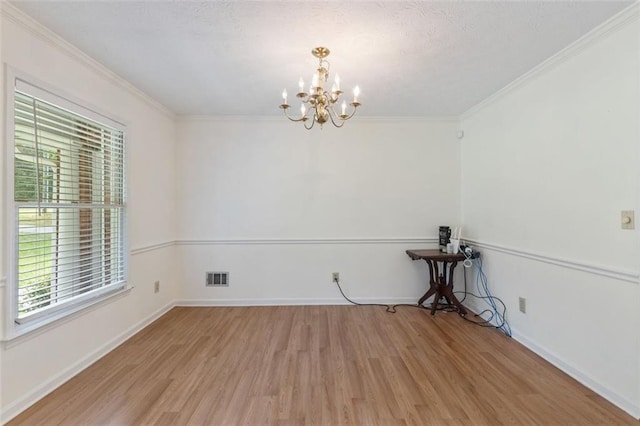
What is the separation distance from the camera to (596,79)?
1912 millimetres

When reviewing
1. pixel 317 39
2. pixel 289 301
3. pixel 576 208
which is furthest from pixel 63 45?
pixel 576 208

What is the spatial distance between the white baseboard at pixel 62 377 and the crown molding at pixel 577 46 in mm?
4349

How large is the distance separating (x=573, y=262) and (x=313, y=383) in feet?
6.91

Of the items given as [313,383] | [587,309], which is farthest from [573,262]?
[313,383]

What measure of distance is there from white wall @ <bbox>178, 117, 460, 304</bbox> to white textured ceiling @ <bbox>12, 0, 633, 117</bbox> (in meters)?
0.84

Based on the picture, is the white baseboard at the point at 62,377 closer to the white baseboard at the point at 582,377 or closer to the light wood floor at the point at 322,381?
the light wood floor at the point at 322,381

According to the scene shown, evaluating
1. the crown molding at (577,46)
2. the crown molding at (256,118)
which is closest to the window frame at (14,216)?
the crown molding at (256,118)

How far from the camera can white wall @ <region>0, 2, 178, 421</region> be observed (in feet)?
5.58

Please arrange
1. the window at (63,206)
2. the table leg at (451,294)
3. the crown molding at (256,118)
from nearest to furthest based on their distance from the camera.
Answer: the window at (63,206) → the table leg at (451,294) → the crown molding at (256,118)

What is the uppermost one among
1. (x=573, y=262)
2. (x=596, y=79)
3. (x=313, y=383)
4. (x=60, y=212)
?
(x=596, y=79)

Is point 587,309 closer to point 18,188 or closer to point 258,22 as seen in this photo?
point 258,22

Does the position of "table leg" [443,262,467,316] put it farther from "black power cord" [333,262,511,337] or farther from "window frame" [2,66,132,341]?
"window frame" [2,66,132,341]

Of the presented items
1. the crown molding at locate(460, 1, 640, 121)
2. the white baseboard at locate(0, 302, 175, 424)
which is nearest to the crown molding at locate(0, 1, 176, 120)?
the white baseboard at locate(0, 302, 175, 424)

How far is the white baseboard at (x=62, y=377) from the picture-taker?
5.48 feet
